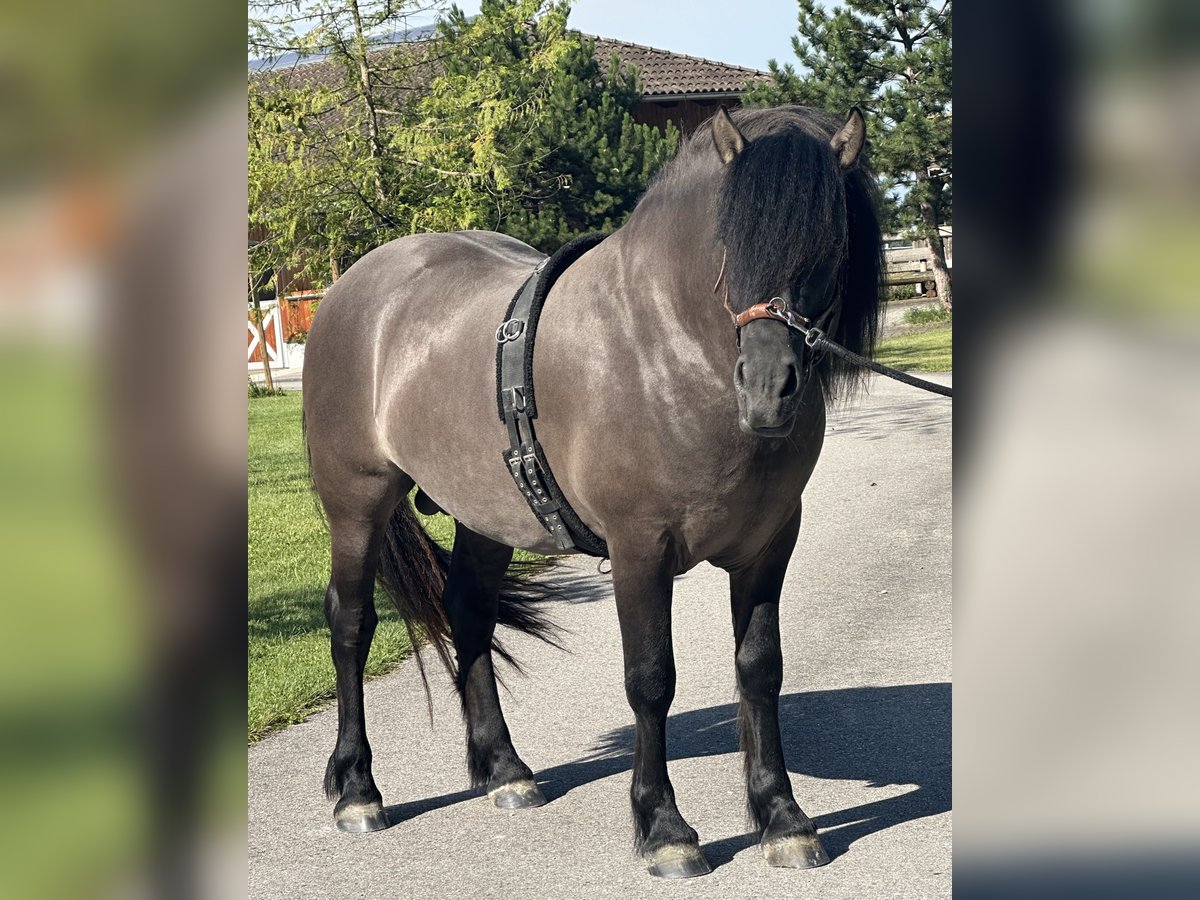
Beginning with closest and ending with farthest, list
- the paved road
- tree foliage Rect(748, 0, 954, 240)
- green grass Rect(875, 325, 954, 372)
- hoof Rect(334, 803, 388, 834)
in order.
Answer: the paved road → hoof Rect(334, 803, 388, 834) → green grass Rect(875, 325, 954, 372) → tree foliage Rect(748, 0, 954, 240)

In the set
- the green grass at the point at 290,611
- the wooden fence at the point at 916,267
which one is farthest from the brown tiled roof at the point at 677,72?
the green grass at the point at 290,611

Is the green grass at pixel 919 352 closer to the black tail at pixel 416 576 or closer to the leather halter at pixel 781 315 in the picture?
the black tail at pixel 416 576

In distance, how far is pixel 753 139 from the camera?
2.99 meters

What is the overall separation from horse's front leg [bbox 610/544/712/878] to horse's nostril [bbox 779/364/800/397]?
2.48ft

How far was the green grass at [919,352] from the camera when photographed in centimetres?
1603

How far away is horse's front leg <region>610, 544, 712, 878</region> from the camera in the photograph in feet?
11.1

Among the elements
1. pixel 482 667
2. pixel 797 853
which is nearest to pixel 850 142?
pixel 797 853

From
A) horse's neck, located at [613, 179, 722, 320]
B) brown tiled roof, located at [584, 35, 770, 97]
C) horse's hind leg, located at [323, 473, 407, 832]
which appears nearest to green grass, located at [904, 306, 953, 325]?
brown tiled roof, located at [584, 35, 770, 97]

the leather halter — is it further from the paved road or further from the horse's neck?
the paved road

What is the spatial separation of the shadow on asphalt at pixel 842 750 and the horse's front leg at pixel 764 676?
188 mm

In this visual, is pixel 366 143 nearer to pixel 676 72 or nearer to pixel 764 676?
pixel 764 676
